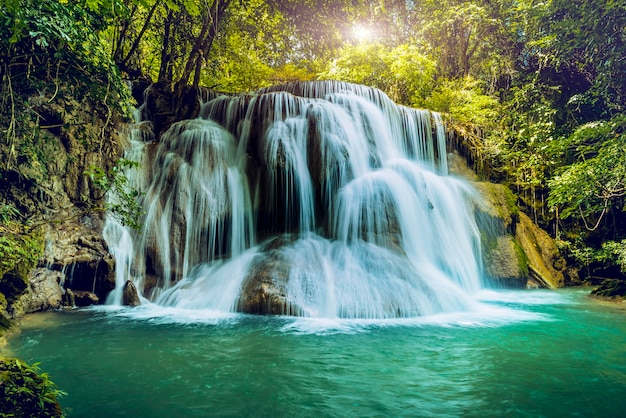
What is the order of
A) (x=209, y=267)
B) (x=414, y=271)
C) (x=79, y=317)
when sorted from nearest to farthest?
(x=79, y=317) < (x=414, y=271) < (x=209, y=267)

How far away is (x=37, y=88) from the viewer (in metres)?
5.45

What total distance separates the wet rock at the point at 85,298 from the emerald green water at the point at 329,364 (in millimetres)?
767

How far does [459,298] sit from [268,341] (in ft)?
12.9

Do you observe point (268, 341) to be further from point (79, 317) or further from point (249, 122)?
point (249, 122)

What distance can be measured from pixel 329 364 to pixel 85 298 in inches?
222

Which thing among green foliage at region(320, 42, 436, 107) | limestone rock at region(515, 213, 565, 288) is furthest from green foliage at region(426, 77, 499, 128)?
limestone rock at region(515, 213, 565, 288)

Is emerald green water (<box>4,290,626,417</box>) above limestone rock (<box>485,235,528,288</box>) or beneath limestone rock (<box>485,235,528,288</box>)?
beneath

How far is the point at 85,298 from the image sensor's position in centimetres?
730

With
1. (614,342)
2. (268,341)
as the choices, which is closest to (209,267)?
(268,341)

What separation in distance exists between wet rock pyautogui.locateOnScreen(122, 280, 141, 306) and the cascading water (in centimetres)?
28

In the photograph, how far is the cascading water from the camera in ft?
22.6

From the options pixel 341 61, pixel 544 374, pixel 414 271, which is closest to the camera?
pixel 544 374

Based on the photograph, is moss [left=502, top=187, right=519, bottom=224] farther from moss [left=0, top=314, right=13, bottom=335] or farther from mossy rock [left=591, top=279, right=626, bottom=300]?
moss [left=0, top=314, right=13, bottom=335]

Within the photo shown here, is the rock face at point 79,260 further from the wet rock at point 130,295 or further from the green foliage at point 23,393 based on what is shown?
the green foliage at point 23,393
